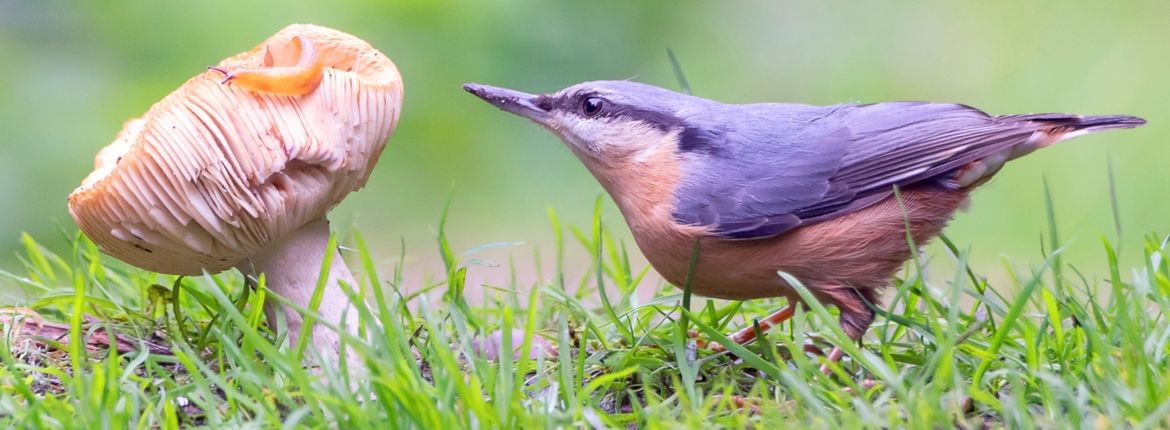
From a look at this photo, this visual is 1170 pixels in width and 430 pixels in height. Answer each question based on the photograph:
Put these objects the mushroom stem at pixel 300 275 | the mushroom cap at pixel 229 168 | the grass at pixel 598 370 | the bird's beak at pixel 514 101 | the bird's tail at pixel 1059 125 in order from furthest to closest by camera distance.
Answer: the bird's beak at pixel 514 101
the bird's tail at pixel 1059 125
the mushroom stem at pixel 300 275
the mushroom cap at pixel 229 168
the grass at pixel 598 370

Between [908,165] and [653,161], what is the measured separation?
0.77 m

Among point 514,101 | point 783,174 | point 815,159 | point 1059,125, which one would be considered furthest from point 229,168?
point 1059,125

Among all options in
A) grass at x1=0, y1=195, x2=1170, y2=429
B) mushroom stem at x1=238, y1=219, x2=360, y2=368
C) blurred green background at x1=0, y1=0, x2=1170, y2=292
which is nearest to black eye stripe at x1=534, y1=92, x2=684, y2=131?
grass at x1=0, y1=195, x2=1170, y2=429

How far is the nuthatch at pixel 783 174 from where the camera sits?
3.27 m

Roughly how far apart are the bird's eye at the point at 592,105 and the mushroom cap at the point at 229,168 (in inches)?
27.2

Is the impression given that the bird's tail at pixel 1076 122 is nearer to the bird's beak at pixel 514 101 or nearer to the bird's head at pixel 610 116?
the bird's head at pixel 610 116

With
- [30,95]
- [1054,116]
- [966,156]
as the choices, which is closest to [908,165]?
[966,156]

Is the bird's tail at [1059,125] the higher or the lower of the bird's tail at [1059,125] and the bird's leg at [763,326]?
the higher

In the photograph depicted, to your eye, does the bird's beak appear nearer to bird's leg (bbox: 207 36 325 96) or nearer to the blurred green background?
bird's leg (bbox: 207 36 325 96)

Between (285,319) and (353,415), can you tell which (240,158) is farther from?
(353,415)

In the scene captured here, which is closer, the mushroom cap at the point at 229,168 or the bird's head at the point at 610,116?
the mushroom cap at the point at 229,168

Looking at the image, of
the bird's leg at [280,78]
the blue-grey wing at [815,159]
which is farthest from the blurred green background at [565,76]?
the bird's leg at [280,78]

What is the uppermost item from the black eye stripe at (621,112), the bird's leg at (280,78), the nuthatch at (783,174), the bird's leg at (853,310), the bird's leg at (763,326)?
the bird's leg at (280,78)

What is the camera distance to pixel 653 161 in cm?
345
